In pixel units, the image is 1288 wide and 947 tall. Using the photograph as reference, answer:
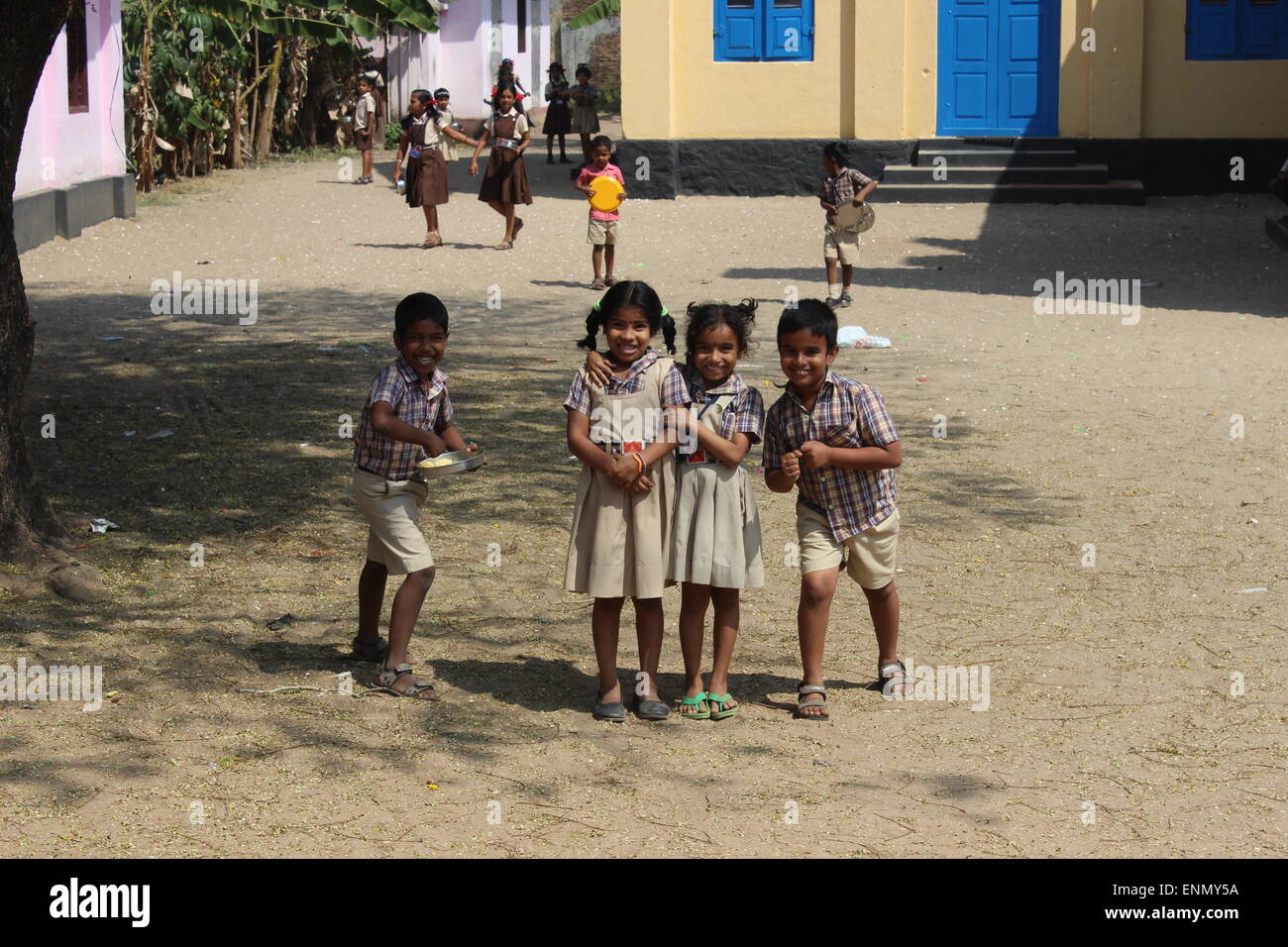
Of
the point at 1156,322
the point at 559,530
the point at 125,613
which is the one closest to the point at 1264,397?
the point at 1156,322

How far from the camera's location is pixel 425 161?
57.5 feet

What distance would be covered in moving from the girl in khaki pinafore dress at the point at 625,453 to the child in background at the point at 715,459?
0.19ft

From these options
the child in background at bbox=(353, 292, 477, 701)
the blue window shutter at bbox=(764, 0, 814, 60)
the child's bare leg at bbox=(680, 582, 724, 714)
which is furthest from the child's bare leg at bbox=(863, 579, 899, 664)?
the blue window shutter at bbox=(764, 0, 814, 60)

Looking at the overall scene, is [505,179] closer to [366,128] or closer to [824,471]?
[366,128]

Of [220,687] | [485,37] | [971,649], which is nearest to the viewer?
[220,687]

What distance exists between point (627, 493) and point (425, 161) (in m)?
13.1

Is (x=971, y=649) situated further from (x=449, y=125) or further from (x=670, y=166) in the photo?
(x=670, y=166)

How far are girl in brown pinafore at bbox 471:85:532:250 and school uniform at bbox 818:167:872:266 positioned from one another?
173 inches

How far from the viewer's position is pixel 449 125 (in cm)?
1783

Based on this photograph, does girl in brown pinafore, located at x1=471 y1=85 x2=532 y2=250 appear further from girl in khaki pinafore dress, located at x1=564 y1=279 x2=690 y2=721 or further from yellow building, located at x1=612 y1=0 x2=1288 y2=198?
girl in khaki pinafore dress, located at x1=564 y1=279 x2=690 y2=721

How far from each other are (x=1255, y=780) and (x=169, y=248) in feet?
50.0

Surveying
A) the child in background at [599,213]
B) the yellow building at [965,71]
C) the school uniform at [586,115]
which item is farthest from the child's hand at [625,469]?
the school uniform at [586,115]

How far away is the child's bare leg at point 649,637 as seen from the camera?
5270 mm

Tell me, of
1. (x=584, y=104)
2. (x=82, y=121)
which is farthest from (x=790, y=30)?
(x=82, y=121)
